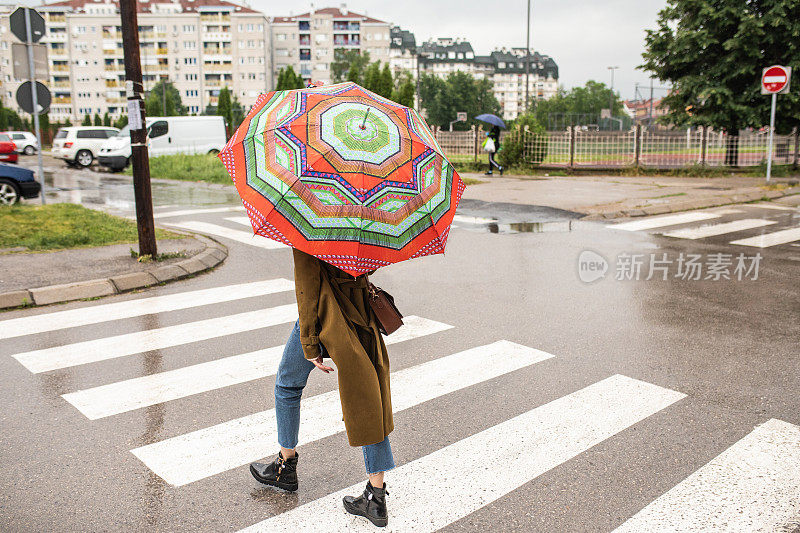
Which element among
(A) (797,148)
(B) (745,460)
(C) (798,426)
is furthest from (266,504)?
(A) (797,148)

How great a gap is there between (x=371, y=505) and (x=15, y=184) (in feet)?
44.2

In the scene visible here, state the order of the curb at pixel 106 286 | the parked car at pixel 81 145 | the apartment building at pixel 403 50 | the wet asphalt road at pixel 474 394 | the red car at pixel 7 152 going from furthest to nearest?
the apartment building at pixel 403 50, the parked car at pixel 81 145, the red car at pixel 7 152, the curb at pixel 106 286, the wet asphalt road at pixel 474 394

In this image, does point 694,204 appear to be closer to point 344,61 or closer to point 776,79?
point 776,79

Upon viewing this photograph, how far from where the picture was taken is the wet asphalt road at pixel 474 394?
3291 mm

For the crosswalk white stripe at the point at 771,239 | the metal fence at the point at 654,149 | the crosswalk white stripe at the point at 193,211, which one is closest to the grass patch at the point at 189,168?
the crosswalk white stripe at the point at 193,211

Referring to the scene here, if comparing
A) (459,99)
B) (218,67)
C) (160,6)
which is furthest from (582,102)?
(160,6)

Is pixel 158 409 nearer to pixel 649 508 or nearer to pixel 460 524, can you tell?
pixel 460 524

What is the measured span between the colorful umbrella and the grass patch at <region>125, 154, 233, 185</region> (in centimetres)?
1895

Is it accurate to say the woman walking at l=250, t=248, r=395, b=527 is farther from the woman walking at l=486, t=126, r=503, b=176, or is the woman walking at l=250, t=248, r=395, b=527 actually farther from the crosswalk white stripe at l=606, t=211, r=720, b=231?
the woman walking at l=486, t=126, r=503, b=176

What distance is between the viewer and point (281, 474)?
339 cm

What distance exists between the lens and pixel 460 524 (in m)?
3.12

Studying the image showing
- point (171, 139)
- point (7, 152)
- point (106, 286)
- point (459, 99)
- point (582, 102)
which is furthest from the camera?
point (582, 102)

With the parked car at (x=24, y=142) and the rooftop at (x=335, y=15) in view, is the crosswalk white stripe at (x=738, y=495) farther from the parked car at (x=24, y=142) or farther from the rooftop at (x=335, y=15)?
the rooftop at (x=335, y=15)

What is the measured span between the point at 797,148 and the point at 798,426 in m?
20.9
